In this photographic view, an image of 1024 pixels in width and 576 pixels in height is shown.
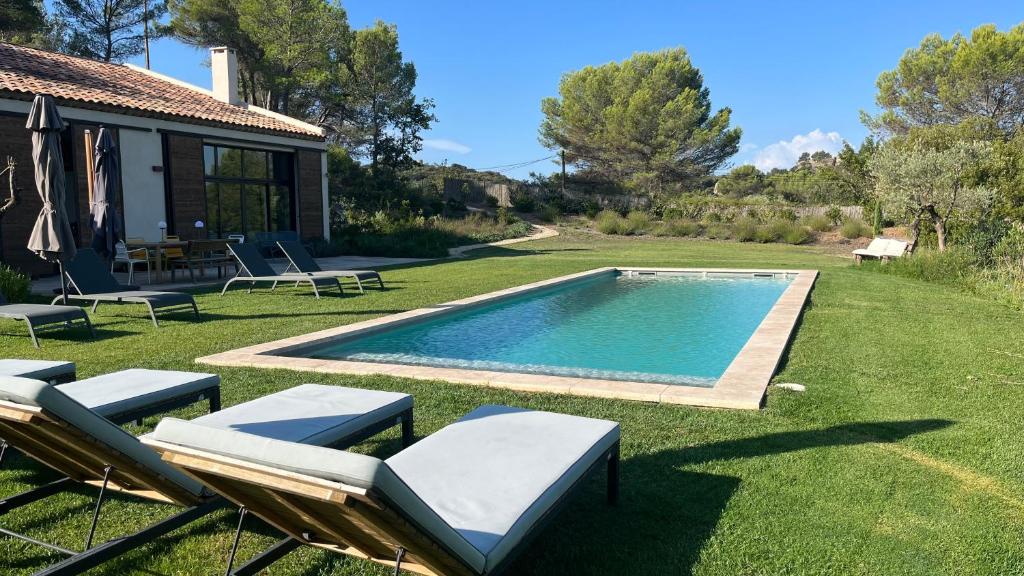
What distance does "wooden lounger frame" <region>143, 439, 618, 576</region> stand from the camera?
170 centimetres

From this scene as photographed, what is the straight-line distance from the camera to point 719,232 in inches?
1080

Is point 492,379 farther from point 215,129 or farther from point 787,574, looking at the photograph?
point 215,129

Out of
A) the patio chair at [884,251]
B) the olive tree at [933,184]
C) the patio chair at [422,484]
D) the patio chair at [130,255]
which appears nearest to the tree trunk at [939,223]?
the olive tree at [933,184]

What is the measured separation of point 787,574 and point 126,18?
3571 cm

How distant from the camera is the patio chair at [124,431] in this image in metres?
2.26

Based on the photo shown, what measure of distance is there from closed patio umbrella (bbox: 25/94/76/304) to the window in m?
9.52

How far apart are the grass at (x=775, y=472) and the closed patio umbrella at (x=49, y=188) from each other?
1011 mm

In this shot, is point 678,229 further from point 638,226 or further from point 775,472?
point 775,472

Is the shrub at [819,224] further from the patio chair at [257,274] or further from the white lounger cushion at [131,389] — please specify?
the white lounger cushion at [131,389]

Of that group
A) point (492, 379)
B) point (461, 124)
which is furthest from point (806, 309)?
point (461, 124)

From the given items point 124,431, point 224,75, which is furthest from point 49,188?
point 224,75

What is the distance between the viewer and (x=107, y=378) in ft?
12.9

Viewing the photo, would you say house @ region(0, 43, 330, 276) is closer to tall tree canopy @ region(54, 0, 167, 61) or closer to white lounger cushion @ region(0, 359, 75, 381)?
white lounger cushion @ region(0, 359, 75, 381)

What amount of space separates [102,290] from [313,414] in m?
6.65
